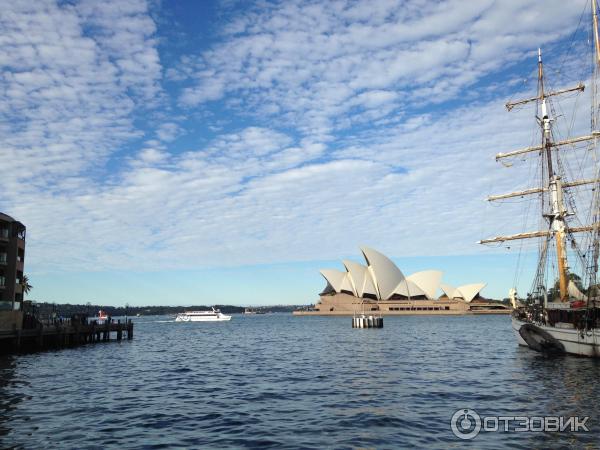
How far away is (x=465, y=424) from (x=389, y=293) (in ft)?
507

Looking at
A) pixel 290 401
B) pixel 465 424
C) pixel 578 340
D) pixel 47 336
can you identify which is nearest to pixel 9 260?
pixel 47 336

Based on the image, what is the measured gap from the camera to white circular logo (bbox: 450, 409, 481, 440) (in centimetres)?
1504

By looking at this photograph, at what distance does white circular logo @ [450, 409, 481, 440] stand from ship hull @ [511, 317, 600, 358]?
1921cm

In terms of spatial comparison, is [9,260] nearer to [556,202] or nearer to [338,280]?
[556,202]

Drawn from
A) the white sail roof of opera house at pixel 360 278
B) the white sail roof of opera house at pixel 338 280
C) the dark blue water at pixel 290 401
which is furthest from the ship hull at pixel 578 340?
the white sail roof of opera house at pixel 338 280

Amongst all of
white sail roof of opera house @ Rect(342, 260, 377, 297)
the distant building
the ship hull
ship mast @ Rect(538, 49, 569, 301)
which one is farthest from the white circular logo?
white sail roof of opera house @ Rect(342, 260, 377, 297)

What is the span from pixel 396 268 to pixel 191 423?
155 m

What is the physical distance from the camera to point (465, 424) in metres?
16.2

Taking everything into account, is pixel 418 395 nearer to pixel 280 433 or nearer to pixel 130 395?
pixel 280 433

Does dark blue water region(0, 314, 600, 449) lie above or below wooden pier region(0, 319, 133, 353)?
below

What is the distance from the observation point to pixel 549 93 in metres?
53.3

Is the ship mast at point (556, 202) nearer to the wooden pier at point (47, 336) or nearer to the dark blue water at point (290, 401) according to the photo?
the dark blue water at point (290, 401)

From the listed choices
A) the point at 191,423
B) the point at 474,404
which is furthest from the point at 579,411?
the point at 191,423

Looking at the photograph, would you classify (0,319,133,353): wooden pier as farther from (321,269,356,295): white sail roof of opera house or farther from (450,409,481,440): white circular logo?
(321,269,356,295): white sail roof of opera house
